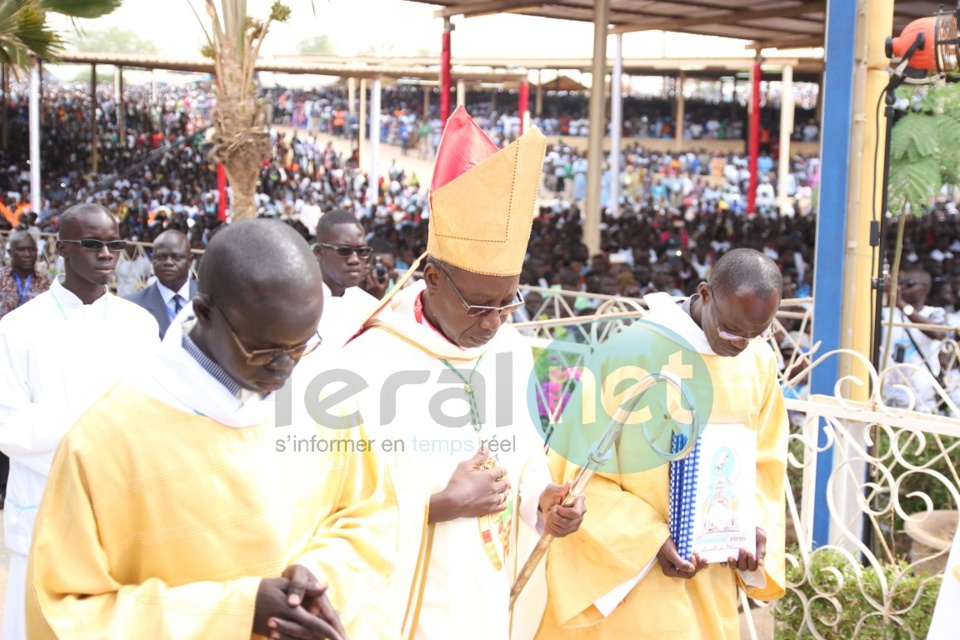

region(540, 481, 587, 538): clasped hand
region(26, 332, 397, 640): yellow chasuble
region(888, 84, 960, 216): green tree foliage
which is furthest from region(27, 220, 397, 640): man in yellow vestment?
region(888, 84, 960, 216): green tree foliage

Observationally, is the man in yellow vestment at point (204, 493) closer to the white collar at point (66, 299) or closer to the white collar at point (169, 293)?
the white collar at point (66, 299)

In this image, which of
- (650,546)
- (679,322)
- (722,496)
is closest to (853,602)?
(722,496)

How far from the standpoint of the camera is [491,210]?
283cm

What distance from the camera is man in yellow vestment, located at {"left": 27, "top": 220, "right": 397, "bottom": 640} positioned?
1962 mm

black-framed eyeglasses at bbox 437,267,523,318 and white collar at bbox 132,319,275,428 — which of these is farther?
black-framed eyeglasses at bbox 437,267,523,318

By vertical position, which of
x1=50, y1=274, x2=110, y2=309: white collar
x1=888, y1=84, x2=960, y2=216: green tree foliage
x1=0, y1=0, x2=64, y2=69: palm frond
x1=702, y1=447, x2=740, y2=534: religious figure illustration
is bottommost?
x1=702, y1=447, x2=740, y2=534: religious figure illustration

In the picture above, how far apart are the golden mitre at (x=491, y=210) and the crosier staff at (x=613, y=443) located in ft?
1.50

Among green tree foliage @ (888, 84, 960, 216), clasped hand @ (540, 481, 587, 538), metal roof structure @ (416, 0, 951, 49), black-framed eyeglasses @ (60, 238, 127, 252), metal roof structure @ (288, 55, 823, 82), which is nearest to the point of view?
clasped hand @ (540, 481, 587, 538)

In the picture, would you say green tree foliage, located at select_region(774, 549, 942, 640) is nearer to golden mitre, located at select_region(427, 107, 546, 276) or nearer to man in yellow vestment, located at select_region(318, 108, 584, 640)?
man in yellow vestment, located at select_region(318, 108, 584, 640)

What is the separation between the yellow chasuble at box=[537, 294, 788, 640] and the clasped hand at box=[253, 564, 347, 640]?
1.27m

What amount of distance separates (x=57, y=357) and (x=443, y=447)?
144cm

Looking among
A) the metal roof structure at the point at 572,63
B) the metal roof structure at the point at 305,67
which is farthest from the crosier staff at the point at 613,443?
the metal roof structure at the point at 572,63

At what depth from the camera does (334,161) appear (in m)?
31.8

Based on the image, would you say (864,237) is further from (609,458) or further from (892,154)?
(609,458)
